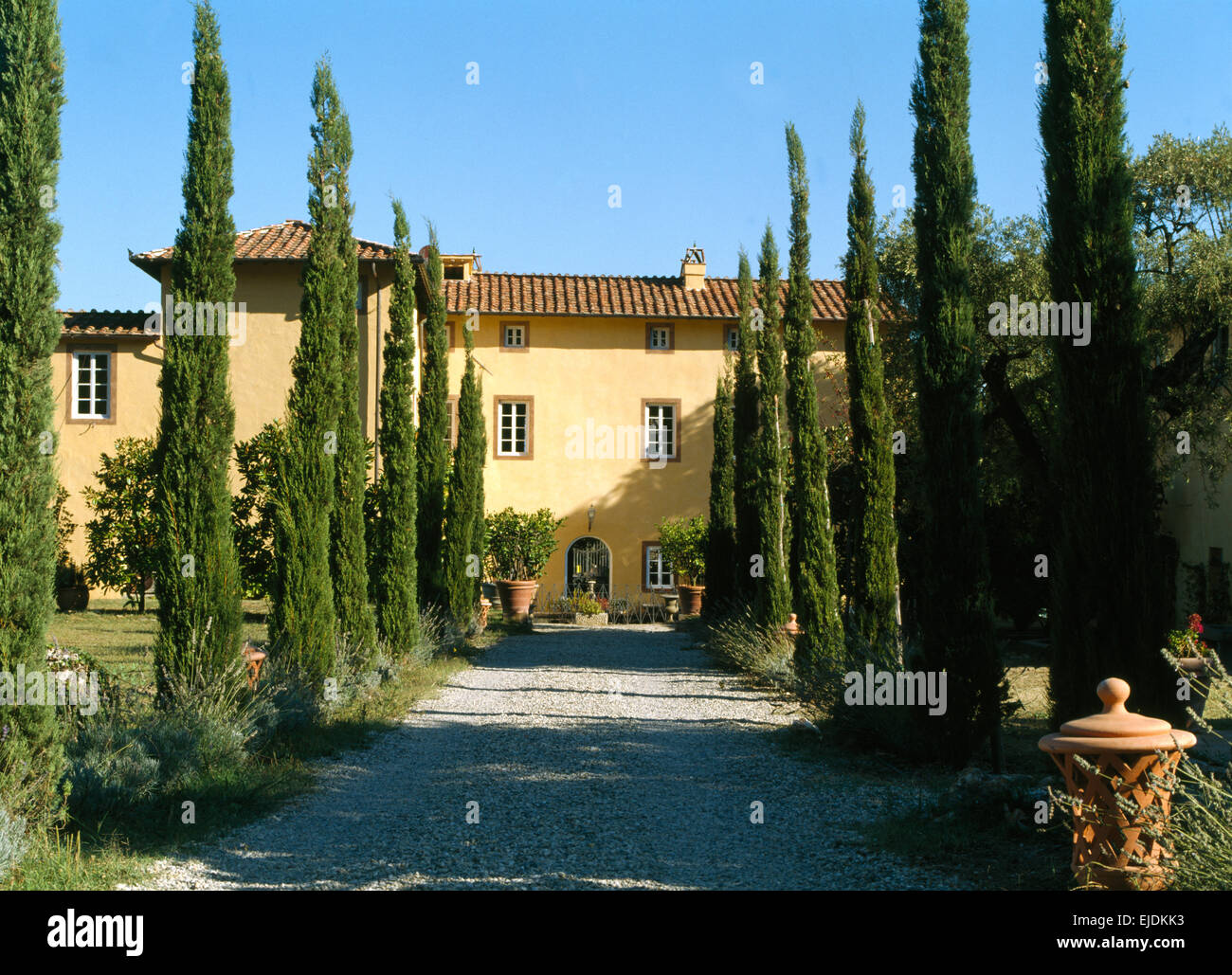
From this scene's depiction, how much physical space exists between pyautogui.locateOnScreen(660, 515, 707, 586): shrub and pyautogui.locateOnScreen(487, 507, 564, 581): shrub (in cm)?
278

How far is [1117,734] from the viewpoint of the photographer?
4312 mm

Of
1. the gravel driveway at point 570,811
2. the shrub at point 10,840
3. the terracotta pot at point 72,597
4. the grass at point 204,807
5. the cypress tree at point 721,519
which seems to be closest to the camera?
the shrub at point 10,840

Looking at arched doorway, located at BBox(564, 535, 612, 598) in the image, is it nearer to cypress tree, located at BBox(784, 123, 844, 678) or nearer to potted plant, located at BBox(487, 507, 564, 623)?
potted plant, located at BBox(487, 507, 564, 623)

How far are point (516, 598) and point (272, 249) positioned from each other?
925 cm

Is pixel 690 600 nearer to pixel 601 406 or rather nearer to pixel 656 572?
pixel 656 572

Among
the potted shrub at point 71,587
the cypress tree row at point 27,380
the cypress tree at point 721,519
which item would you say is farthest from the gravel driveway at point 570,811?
the potted shrub at point 71,587

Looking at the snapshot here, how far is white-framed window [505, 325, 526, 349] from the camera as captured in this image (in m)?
26.6

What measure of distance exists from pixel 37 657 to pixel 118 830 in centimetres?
106

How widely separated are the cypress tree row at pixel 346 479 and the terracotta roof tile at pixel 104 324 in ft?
38.7

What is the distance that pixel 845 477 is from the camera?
795 inches

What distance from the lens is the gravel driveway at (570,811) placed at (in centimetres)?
524

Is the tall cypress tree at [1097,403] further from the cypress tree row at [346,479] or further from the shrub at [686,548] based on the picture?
the shrub at [686,548]

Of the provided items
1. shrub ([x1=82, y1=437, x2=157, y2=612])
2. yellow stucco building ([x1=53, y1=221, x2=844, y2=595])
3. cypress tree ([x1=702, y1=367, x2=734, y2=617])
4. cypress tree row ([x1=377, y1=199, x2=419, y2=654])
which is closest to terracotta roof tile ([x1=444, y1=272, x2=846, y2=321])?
yellow stucco building ([x1=53, y1=221, x2=844, y2=595])

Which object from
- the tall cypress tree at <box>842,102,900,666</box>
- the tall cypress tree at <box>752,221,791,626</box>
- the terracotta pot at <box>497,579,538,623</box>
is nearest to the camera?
the tall cypress tree at <box>842,102,900,666</box>
